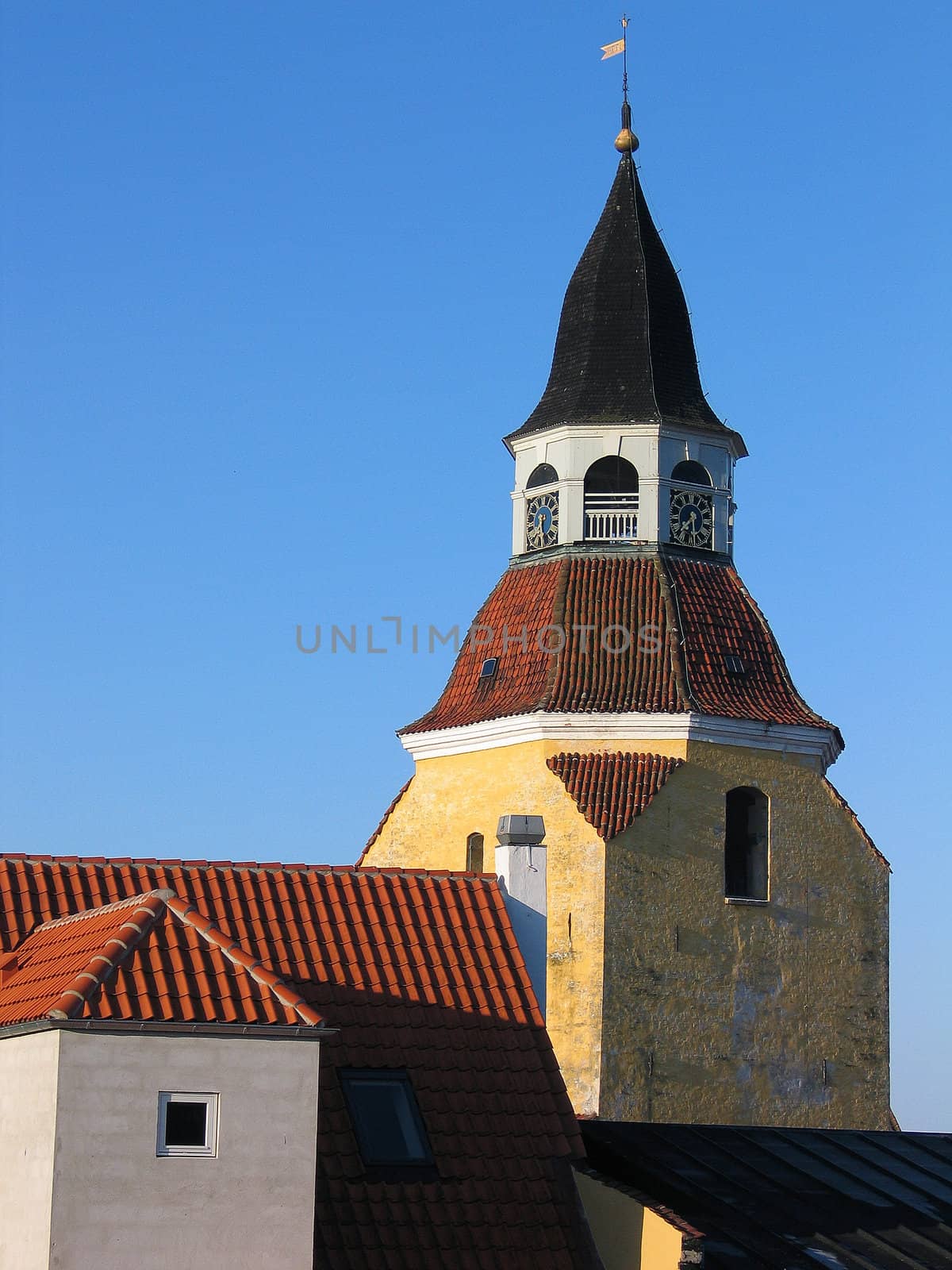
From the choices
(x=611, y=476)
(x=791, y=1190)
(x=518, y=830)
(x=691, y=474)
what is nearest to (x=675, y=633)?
(x=611, y=476)

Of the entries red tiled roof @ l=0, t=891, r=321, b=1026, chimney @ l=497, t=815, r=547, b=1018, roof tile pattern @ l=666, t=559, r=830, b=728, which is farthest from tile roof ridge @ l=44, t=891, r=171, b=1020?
roof tile pattern @ l=666, t=559, r=830, b=728

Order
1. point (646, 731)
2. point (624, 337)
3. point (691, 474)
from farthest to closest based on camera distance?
1. point (624, 337)
2. point (691, 474)
3. point (646, 731)

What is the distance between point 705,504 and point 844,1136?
15.1 meters

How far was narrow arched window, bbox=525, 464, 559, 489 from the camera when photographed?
40.7 metres

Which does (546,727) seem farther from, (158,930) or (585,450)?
(158,930)

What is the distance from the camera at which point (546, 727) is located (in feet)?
124

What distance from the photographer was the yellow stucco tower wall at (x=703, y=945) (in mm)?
Result: 35938

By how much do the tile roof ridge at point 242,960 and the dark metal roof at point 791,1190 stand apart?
12.7 ft

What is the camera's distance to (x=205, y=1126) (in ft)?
65.3

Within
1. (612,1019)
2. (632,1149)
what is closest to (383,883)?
(632,1149)

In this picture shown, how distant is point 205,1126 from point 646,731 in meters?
18.6

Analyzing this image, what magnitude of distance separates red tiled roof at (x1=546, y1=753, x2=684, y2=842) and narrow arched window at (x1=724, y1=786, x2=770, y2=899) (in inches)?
58.3

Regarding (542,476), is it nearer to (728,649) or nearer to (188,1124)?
(728,649)

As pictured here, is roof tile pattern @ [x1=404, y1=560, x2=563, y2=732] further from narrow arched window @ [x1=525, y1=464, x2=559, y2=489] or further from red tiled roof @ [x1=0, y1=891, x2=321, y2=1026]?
red tiled roof @ [x1=0, y1=891, x2=321, y2=1026]
